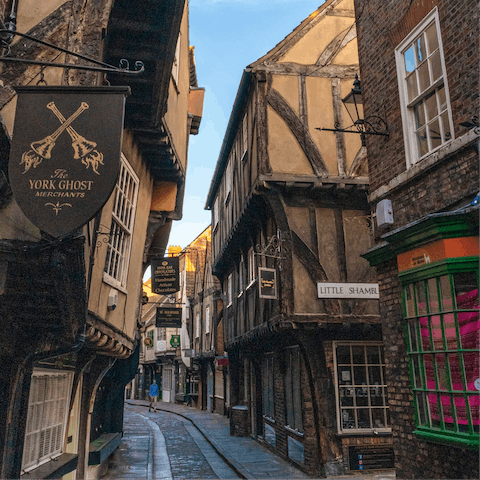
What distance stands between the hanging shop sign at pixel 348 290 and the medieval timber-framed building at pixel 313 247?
0.09m

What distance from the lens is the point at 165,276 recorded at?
41.2 ft

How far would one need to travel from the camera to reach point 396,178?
6180mm

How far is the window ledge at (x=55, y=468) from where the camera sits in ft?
20.2

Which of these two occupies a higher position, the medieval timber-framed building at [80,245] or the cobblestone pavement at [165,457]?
the medieval timber-framed building at [80,245]

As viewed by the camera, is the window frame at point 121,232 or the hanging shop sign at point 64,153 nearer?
the hanging shop sign at point 64,153

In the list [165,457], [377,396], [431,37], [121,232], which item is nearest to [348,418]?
[377,396]

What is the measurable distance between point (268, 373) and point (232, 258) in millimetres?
4892

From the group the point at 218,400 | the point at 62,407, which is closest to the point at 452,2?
the point at 62,407

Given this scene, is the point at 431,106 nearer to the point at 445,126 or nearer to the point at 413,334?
the point at 445,126

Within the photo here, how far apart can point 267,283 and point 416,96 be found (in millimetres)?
5376

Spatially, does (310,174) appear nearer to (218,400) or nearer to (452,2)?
(452,2)

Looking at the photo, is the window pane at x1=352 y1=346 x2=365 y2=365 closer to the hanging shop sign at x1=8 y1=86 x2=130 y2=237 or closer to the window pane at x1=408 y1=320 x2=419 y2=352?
the window pane at x1=408 y1=320 x2=419 y2=352

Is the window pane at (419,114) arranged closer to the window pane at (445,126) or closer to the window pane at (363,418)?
the window pane at (445,126)

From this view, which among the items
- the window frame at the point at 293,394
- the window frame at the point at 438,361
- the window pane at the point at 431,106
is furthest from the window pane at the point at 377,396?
the window pane at the point at 431,106
